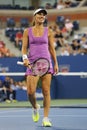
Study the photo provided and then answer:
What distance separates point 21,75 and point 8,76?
1.39 feet

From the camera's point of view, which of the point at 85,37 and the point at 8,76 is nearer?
the point at 8,76

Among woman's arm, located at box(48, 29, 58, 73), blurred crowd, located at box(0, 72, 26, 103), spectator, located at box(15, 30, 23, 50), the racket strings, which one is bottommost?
blurred crowd, located at box(0, 72, 26, 103)

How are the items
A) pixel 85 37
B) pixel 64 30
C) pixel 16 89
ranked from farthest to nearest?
pixel 64 30
pixel 85 37
pixel 16 89

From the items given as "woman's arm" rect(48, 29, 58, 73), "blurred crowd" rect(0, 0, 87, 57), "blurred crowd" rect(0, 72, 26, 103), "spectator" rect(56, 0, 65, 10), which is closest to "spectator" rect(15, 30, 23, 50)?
"blurred crowd" rect(0, 0, 87, 57)

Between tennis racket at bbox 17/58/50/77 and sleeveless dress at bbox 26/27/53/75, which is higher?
sleeveless dress at bbox 26/27/53/75

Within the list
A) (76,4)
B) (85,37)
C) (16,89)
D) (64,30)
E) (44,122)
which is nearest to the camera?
(44,122)


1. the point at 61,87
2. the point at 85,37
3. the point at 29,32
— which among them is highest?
the point at 29,32

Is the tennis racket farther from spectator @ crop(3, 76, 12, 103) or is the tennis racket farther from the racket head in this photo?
spectator @ crop(3, 76, 12, 103)

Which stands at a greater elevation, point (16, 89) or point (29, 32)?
point (29, 32)

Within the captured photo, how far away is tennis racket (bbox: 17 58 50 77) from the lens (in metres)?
7.07

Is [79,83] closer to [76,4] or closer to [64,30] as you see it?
[64,30]

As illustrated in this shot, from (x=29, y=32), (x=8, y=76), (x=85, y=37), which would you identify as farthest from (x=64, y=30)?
(x=29, y=32)

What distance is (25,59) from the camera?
7.02 m

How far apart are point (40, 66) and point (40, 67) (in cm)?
1
